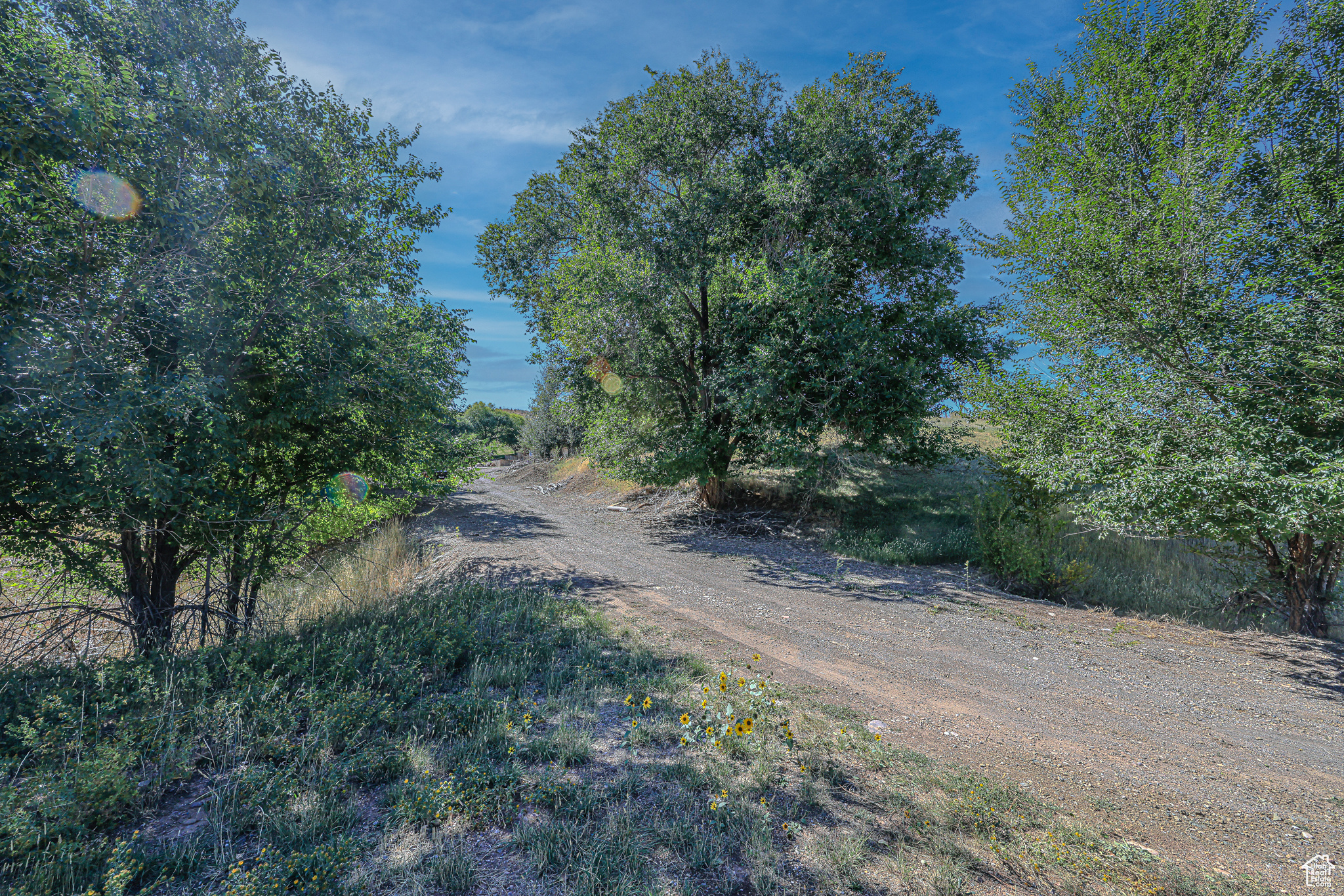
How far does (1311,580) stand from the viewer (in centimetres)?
766

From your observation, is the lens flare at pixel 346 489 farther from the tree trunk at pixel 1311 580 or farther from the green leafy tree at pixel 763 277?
the tree trunk at pixel 1311 580

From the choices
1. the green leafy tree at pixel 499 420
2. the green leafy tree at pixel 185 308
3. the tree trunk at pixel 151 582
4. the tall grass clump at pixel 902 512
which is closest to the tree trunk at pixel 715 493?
the tall grass clump at pixel 902 512

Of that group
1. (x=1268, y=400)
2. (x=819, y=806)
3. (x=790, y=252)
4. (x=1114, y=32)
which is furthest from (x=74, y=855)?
(x=1114, y=32)

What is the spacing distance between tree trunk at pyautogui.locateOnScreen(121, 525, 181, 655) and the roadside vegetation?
3.34 ft

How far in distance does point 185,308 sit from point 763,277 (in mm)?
10967

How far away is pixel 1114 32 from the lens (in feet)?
30.7

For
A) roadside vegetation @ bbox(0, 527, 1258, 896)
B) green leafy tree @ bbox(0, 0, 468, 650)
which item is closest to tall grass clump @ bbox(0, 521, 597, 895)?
roadside vegetation @ bbox(0, 527, 1258, 896)

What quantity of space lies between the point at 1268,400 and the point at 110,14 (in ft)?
46.1

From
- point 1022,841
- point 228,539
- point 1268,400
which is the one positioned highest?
point 1268,400

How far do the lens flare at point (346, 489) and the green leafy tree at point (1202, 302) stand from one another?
1079 centimetres

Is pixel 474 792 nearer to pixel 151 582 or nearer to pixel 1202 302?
pixel 151 582

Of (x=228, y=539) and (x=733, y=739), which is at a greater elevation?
(x=228, y=539)

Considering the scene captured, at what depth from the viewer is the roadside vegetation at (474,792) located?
2.58 meters

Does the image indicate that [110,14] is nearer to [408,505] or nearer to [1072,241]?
[408,505]
